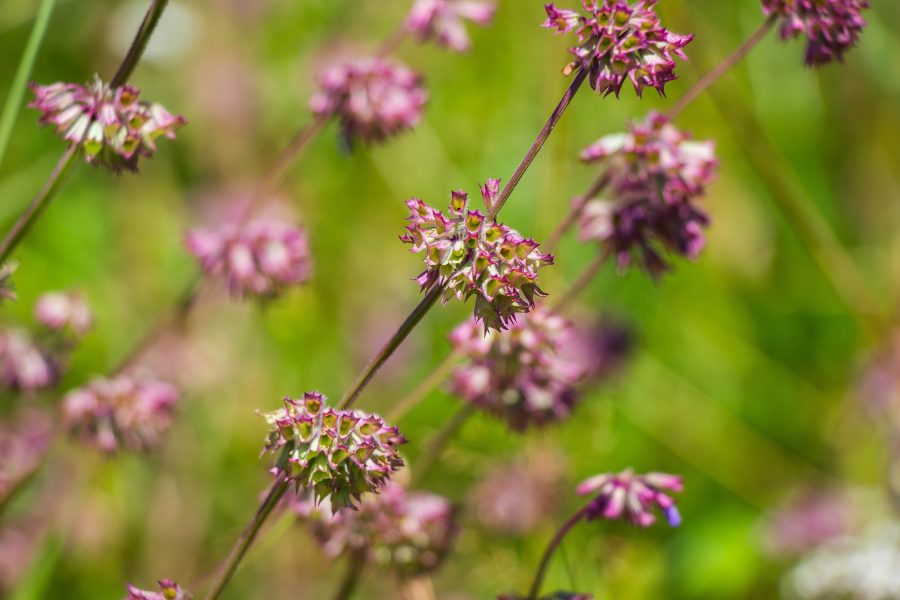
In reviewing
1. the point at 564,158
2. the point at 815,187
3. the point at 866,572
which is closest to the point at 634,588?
the point at 866,572

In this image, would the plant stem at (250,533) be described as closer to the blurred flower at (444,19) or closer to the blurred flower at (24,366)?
the blurred flower at (24,366)

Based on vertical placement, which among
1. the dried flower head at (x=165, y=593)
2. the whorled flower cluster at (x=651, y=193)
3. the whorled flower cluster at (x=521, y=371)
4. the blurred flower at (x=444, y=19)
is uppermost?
the blurred flower at (x=444, y=19)

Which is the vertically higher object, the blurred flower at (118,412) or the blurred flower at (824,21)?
the blurred flower at (824,21)

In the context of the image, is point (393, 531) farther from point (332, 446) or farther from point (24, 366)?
point (24, 366)

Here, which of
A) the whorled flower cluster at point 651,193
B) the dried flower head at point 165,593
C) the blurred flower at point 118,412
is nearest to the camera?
the dried flower head at point 165,593

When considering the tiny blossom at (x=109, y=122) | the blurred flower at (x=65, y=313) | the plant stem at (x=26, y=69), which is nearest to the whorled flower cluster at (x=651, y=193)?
the tiny blossom at (x=109, y=122)

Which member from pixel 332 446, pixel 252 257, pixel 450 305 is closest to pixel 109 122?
pixel 332 446

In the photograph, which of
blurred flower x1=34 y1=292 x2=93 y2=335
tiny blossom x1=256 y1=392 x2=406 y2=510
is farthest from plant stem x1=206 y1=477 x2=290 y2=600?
blurred flower x1=34 y1=292 x2=93 y2=335

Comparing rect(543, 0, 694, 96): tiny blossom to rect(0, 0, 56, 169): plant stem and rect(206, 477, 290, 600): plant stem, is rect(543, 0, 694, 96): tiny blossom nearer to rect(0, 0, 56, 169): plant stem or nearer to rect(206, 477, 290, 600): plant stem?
rect(206, 477, 290, 600): plant stem

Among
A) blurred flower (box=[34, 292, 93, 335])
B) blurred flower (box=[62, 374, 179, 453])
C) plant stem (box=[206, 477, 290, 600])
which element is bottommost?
plant stem (box=[206, 477, 290, 600])
